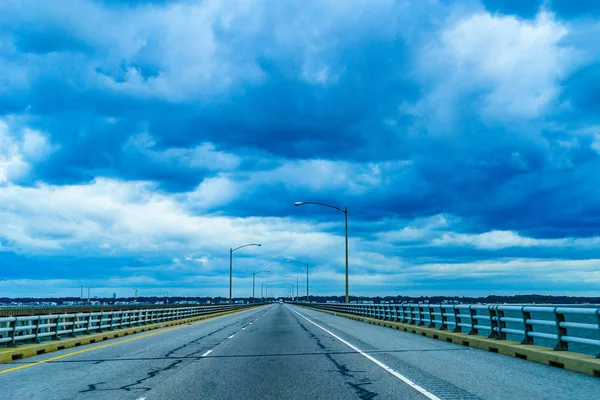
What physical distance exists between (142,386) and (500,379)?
22.4ft

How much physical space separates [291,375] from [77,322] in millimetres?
13934

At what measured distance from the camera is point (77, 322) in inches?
890

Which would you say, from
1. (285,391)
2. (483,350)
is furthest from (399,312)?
(285,391)

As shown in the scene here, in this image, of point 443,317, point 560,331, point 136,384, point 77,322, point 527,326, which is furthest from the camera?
point 443,317

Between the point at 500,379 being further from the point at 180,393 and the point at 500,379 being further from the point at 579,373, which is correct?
the point at 180,393

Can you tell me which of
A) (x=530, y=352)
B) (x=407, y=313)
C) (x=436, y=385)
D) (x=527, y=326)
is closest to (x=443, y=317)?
(x=407, y=313)

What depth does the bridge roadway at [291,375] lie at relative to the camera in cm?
954

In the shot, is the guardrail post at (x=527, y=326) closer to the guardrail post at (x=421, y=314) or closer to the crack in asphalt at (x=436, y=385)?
the crack in asphalt at (x=436, y=385)

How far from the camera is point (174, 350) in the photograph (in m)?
18.0

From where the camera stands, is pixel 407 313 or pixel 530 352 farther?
pixel 407 313

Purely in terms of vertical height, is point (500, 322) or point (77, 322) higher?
point (500, 322)

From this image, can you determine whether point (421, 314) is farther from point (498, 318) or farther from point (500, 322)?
point (498, 318)

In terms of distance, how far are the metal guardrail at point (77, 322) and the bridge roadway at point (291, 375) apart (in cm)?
187

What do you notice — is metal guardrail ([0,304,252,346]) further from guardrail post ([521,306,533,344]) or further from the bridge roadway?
guardrail post ([521,306,533,344])
